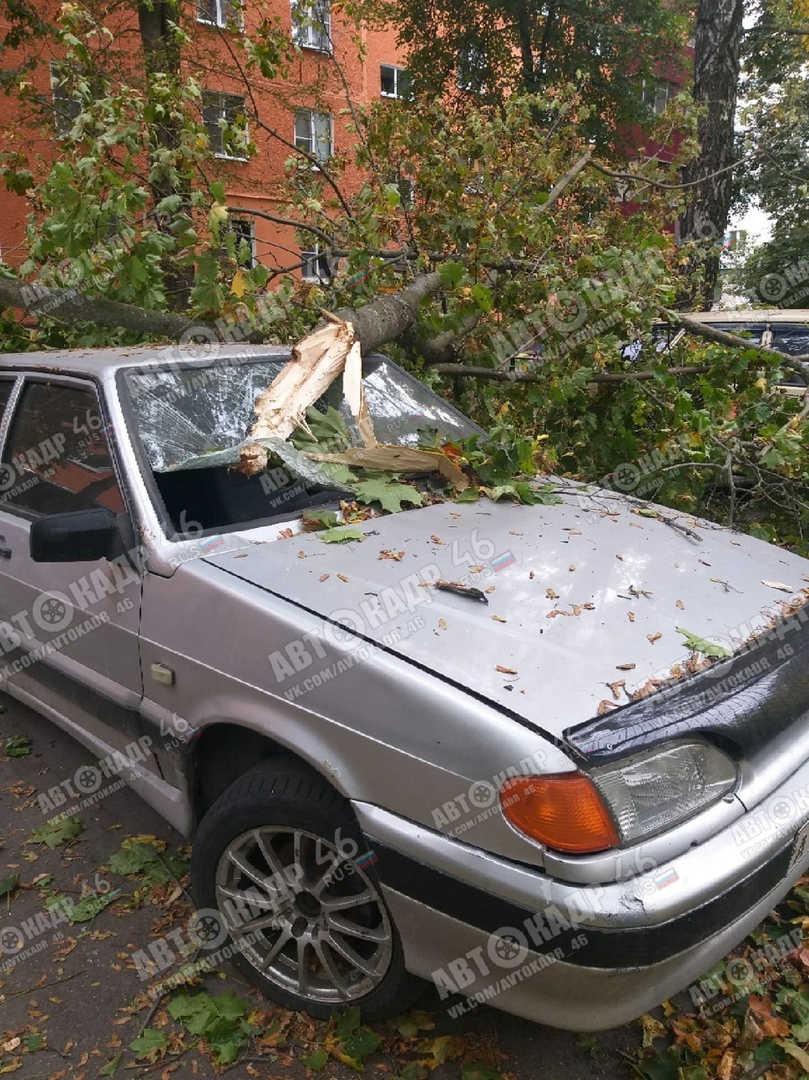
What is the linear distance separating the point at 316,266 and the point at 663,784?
17.0 ft

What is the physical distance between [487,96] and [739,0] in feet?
33.7

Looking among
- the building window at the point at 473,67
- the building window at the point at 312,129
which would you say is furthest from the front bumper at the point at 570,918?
the building window at the point at 473,67

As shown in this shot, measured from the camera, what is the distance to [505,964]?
1.70m

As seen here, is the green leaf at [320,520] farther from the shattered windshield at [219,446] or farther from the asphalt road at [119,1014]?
the asphalt road at [119,1014]

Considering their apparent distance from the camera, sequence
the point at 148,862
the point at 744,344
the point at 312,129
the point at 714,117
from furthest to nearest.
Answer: the point at 312,129 < the point at 714,117 < the point at 744,344 < the point at 148,862

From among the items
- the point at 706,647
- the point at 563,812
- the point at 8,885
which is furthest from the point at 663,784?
the point at 8,885

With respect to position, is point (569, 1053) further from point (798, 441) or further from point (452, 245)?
point (452, 245)

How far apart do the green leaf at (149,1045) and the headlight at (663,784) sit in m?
1.47

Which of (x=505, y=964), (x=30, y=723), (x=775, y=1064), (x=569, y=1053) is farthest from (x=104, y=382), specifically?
(x=775, y=1064)

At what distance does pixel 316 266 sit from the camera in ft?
19.7

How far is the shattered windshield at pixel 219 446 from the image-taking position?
2625 mm

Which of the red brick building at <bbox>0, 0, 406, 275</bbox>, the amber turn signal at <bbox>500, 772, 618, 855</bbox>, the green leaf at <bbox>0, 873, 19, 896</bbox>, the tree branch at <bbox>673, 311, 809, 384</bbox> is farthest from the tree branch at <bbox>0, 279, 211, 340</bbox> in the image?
the amber turn signal at <bbox>500, 772, 618, 855</bbox>

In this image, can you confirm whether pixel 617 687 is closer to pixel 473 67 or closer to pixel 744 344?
pixel 744 344

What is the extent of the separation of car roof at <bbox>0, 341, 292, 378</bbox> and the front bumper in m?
1.91
